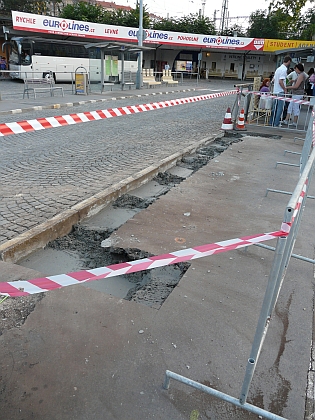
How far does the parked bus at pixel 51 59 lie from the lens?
2497 cm

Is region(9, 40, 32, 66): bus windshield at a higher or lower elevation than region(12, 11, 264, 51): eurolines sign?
lower

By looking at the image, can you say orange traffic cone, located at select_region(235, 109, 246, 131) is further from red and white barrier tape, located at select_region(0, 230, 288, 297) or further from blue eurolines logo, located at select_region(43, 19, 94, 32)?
blue eurolines logo, located at select_region(43, 19, 94, 32)

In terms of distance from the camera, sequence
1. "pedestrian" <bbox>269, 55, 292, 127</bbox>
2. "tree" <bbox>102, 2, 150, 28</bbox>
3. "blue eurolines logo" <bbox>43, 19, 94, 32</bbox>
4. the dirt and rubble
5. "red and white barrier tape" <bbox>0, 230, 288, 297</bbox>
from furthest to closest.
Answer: "tree" <bbox>102, 2, 150, 28</bbox> → "blue eurolines logo" <bbox>43, 19, 94, 32</bbox> → "pedestrian" <bbox>269, 55, 292, 127</bbox> → the dirt and rubble → "red and white barrier tape" <bbox>0, 230, 288, 297</bbox>

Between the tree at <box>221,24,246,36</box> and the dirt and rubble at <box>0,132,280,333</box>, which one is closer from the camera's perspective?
the dirt and rubble at <box>0,132,280,333</box>

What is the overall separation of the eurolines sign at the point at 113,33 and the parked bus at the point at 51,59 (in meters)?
3.12

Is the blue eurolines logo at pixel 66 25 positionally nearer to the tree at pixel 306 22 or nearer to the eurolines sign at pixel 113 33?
the eurolines sign at pixel 113 33

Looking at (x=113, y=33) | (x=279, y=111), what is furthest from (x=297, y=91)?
(x=113, y=33)

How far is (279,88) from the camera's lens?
1173 cm

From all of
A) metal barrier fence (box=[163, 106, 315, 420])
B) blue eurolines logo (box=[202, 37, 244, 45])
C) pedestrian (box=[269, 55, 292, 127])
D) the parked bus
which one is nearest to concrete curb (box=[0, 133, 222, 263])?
metal barrier fence (box=[163, 106, 315, 420])

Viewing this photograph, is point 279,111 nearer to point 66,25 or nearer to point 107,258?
point 107,258

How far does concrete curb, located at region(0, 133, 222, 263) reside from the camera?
3680 mm

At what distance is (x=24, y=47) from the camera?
86.2 ft

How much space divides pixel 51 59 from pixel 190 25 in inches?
1183

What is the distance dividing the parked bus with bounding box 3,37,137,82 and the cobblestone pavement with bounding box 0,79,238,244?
504 inches
